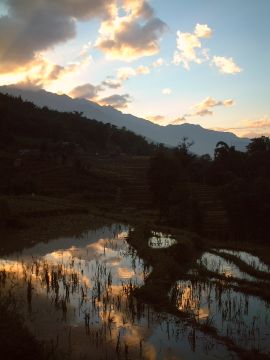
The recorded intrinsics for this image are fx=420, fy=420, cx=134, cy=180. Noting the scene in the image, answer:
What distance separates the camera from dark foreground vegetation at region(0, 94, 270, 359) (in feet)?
87.8

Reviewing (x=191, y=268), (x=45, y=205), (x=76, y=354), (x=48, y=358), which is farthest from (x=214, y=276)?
(x=45, y=205)

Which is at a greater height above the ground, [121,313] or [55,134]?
[55,134]

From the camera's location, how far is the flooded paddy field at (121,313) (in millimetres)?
14266

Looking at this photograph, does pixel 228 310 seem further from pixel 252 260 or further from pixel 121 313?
pixel 252 260

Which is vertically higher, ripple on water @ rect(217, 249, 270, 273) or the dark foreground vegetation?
the dark foreground vegetation

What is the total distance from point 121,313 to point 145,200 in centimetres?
5437

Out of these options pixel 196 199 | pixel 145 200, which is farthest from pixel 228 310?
pixel 145 200

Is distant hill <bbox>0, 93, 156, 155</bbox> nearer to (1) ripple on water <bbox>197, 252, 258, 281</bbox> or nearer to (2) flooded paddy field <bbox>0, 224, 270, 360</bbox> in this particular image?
(1) ripple on water <bbox>197, 252, 258, 281</bbox>

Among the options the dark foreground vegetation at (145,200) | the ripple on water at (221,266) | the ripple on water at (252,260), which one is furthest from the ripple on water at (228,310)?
the ripple on water at (252,260)

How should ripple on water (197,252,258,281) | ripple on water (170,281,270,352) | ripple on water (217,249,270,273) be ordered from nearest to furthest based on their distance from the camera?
ripple on water (170,281,270,352) < ripple on water (197,252,258,281) < ripple on water (217,249,270,273)

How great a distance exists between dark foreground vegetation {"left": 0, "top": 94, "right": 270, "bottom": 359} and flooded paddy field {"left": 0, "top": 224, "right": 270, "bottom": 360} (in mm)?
709

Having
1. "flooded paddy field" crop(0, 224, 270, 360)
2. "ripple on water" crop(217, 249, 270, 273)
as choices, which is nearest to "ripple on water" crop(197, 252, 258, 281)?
"flooded paddy field" crop(0, 224, 270, 360)

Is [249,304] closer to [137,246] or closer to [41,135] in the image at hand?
[137,246]

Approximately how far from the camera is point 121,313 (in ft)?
57.3
